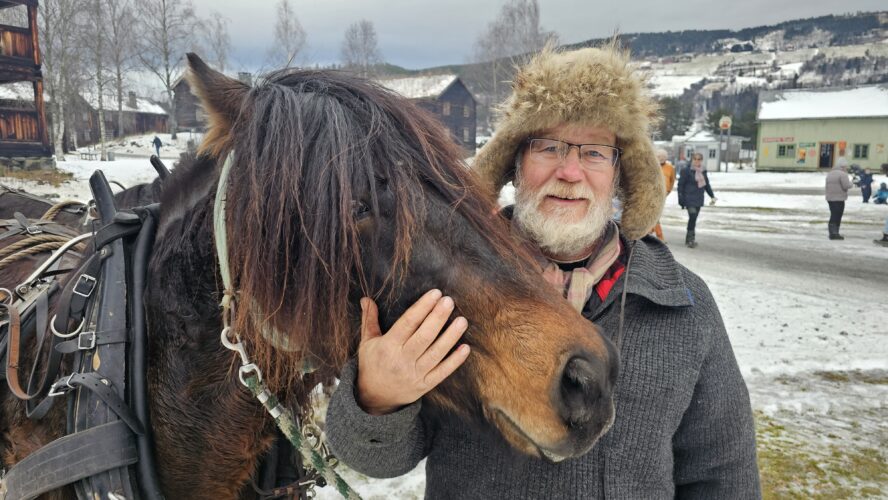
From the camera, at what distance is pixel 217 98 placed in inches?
54.2

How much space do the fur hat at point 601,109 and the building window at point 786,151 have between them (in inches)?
1914

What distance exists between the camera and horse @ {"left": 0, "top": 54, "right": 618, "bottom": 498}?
3.76 feet

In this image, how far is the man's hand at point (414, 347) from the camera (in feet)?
3.72

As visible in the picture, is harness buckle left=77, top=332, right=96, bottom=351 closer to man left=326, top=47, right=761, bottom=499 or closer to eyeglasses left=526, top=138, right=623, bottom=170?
man left=326, top=47, right=761, bottom=499

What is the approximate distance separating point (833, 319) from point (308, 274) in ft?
23.0

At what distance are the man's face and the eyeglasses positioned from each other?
0.01 m

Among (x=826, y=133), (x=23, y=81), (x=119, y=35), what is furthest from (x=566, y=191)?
(x=826, y=133)

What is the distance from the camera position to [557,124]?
1.81m

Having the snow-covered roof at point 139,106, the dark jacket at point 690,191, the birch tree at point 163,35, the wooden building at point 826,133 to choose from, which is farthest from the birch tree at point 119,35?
the wooden building at point 826,133

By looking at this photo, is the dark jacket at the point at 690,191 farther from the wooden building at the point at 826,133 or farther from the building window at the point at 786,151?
the building window at the point at 786,151

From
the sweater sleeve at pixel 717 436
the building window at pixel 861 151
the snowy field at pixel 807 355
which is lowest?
the snowy field at pixel 807 355

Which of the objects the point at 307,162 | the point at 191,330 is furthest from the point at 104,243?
the point at 307,162

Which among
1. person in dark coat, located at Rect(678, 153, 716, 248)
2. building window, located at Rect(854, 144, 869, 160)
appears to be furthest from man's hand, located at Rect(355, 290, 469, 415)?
building window, located at Rect(854, 144, 869, 160)

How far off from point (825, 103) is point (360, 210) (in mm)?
54751
